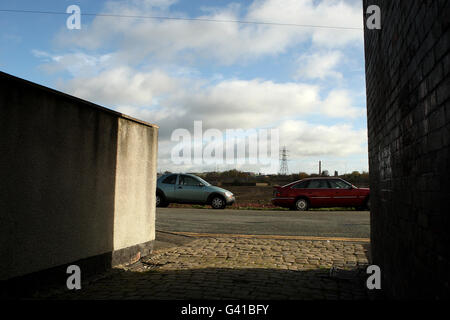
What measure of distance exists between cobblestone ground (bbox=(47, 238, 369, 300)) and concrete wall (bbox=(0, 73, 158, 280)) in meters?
0.50

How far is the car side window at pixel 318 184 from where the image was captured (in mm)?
14984

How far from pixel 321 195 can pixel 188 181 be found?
573 centimetres

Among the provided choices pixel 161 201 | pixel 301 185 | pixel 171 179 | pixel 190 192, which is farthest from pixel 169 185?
pixel 301 185

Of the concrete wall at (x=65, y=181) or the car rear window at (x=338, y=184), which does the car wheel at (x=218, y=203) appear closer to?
the car rear window at (x=338, y=184)

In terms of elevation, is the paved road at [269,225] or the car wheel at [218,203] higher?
the car wheel at [218,203]

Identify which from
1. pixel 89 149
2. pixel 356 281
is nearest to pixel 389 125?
pixel 356 281

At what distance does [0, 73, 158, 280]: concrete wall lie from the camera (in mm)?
3492

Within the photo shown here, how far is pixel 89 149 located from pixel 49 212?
3.23 ft

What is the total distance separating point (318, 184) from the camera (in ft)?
49.3

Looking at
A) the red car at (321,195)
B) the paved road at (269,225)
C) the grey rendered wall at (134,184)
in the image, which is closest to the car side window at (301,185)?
the red car at (321,195)

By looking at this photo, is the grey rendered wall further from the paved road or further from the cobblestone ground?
the paved road

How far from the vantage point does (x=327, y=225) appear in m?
9.86

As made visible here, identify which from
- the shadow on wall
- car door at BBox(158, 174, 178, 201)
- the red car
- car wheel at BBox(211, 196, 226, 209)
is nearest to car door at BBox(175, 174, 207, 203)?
car door at BBox(158, 174, 178, 201)

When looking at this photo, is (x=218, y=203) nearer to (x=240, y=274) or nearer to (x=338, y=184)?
(x=338, y=184)
